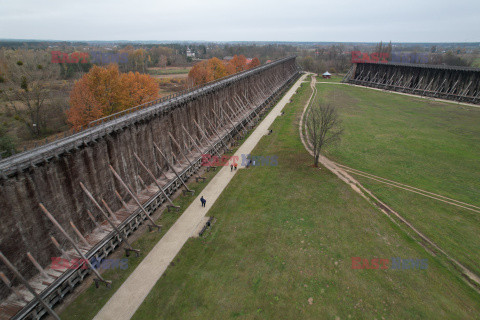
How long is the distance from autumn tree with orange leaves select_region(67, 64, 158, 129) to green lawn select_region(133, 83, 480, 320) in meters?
22.0

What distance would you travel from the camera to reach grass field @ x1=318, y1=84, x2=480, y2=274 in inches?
811

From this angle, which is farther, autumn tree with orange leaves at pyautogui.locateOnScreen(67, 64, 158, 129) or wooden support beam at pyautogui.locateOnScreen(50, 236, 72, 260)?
autumn tree with orange leaves at pyautogui.locateOnScreen(67, 64, 158, 129)

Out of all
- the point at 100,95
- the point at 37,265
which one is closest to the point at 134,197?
the point at 37,265

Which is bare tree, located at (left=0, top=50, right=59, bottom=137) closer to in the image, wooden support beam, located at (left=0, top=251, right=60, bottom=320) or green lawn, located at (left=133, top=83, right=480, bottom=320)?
wooden support beam, located at (left=0, top=251, right=60, bottom=320)

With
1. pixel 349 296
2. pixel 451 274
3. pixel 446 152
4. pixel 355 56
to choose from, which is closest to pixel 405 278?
pixel 451 274

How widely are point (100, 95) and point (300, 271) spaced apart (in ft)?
110

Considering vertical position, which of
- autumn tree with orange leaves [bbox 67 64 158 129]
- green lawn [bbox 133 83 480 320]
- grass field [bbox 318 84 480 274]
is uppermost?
autumn tree with orange leaves [bbox 67 64 158 129]

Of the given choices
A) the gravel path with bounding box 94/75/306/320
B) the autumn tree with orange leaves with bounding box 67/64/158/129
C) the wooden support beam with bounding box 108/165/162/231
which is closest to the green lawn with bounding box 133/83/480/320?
the gravel path with bounding box 94/75/306/320

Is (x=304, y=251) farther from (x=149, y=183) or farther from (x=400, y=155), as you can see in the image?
(x=400, y=155)

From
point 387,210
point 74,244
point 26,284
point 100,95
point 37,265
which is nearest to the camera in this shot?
point 26,284

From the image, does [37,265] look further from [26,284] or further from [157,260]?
[157,260]

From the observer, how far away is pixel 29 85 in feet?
123

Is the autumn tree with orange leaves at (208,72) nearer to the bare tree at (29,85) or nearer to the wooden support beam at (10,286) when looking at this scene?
the bare tree at (29,85)

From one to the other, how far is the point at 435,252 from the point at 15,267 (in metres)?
27.3
